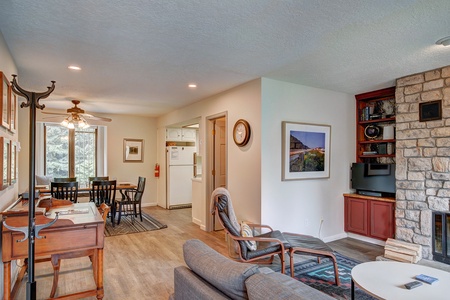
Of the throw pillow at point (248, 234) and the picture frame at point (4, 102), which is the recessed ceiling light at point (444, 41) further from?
the picture frame at point (4, 102)

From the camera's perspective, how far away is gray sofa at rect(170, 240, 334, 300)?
103 cm

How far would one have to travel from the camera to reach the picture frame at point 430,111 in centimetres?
354

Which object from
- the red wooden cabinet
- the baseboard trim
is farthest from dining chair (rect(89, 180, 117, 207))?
the baseboard trim

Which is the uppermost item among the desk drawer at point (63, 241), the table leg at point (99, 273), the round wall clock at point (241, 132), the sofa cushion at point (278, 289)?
the round wall clock at point (241, 132)

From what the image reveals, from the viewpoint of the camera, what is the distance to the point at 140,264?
3514 millimetres

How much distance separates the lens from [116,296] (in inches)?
106

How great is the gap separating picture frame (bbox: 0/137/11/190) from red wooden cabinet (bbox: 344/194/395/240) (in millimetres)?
4766

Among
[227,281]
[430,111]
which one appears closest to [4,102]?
[227,281]

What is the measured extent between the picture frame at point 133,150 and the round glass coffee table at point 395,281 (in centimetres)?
642

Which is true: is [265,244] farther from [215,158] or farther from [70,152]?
[70,152]

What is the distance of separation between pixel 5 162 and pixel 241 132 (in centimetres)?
281

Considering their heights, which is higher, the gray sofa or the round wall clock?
the round wall clock

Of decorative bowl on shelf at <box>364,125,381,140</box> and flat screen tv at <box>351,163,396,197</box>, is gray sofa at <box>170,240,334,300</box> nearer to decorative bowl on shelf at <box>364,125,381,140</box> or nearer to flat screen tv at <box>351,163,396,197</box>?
flat screen tv at <box>351,163,396,197</box>

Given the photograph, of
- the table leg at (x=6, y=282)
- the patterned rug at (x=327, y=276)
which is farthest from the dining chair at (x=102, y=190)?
the patterned rug at (x=327, y=276)
